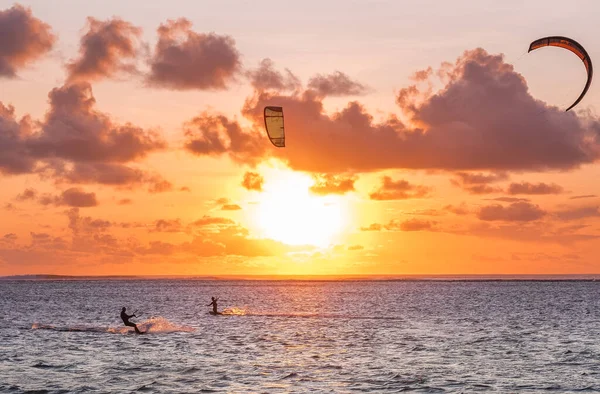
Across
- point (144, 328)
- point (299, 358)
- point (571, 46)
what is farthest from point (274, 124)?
point (144, 328)

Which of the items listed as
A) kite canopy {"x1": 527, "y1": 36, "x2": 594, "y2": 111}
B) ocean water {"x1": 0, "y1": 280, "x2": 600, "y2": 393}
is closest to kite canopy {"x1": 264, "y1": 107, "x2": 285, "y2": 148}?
ocean water {"x1": 0, "y1": 280, "x2": 600, "y2": 393}

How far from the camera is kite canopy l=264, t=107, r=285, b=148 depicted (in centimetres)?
3528

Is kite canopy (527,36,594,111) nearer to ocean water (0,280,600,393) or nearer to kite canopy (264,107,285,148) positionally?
kite canopy (264,107,285,148)

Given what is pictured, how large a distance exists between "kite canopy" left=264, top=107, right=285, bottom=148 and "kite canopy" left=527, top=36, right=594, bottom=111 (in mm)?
12152

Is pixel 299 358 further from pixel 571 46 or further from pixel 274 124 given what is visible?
pixel 571 46

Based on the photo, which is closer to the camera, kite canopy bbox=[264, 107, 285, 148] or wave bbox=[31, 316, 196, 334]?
kite canopy bbox=[264, 107, 285, 148]

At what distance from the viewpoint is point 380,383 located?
37.6 metres

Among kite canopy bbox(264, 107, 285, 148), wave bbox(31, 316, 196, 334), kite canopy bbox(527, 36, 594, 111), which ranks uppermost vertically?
kite canopy bbox(527, 36, 594, 111)

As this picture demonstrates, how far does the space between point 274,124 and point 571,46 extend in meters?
15.2

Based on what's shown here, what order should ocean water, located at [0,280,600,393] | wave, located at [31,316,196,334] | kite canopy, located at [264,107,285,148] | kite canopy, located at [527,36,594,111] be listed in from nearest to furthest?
kite canopy, located at [264,107,285,148] < ocean water, located at [0,280,600,393] < kite canopy, located at [527,36,594,111] < wave, located at [31,316,196,334]

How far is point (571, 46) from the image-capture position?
39.4 m

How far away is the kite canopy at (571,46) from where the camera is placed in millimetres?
38219

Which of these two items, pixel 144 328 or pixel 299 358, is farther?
pixel 144 328

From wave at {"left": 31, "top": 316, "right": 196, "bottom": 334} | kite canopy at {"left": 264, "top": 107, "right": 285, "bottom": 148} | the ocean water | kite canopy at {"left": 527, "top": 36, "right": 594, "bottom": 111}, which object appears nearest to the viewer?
kite canopy at {"left": 264, "top": 107, "right": 285, "bottom": 148}
